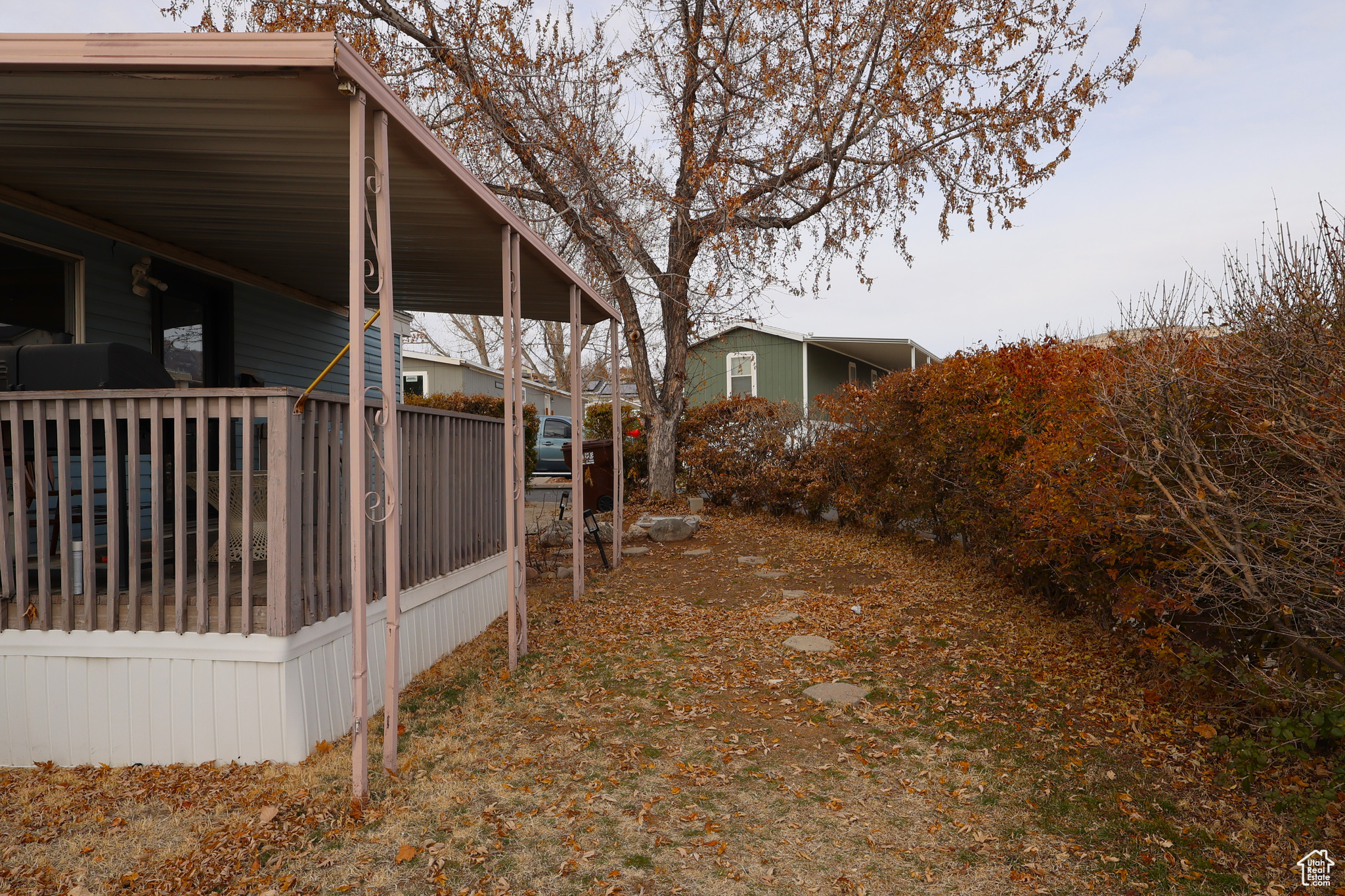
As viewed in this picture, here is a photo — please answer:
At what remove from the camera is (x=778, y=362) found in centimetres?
2008

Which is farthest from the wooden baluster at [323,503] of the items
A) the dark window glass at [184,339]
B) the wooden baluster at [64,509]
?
the dark window glass at [184,339]

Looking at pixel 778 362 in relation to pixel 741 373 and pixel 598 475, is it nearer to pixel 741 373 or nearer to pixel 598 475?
pixel 741 373

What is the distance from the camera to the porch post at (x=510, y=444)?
519 centimetres

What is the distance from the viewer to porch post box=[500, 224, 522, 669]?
519 cm

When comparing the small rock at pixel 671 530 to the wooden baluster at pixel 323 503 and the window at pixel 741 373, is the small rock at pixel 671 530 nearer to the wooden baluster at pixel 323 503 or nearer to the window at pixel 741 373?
the wooden baluster at pixel 323 503

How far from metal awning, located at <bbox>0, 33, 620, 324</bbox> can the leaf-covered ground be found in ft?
9.14

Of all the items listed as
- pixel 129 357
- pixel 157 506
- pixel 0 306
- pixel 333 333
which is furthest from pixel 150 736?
pixel 333 333

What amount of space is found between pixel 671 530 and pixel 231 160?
283 inches

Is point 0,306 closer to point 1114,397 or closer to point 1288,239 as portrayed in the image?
point 1114,397

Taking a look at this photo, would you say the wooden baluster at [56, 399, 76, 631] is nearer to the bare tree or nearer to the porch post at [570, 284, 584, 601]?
the porch post at [570, 284, 584, 601]

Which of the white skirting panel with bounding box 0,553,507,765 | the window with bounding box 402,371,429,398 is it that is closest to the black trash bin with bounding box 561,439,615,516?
Answer: the white skirting panel with bounding box 0,553,507,765

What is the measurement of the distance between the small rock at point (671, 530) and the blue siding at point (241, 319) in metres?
3.92

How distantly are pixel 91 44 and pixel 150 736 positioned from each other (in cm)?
285

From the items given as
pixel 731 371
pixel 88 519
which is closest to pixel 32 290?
pixel 88 519
